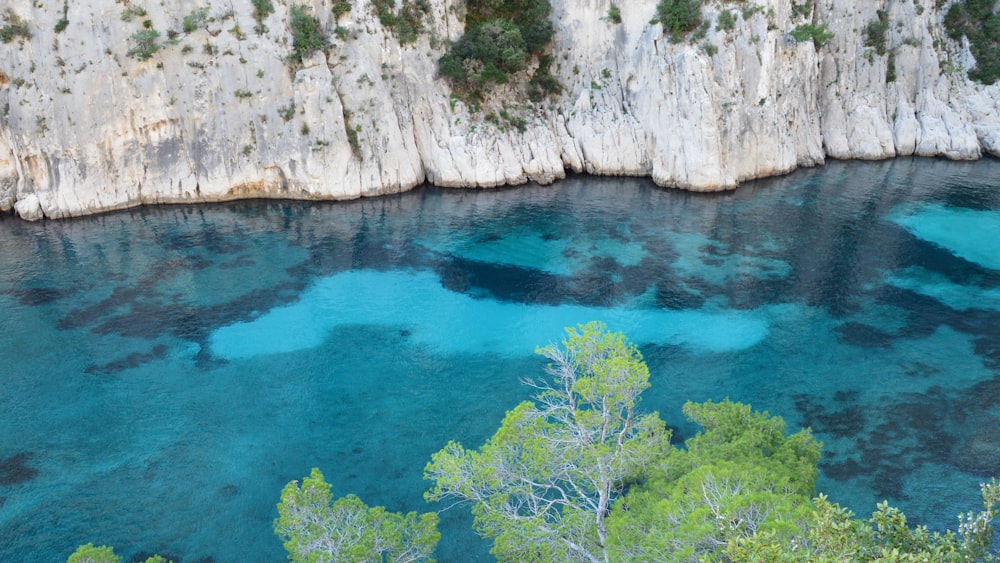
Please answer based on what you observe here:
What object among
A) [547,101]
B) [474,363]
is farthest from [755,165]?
[474,363]

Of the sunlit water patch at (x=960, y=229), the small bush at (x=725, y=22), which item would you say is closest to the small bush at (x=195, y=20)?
the small bush at (x=725, y=22)

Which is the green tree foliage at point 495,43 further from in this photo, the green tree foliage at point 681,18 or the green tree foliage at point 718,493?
the green tree foliage at point 718,493

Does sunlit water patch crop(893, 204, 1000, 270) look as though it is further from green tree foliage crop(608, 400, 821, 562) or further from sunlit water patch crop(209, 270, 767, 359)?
green tree foliage crop(608, 400, 821, 562)

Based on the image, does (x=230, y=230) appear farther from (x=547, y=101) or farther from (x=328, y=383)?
(x=547, y=101)

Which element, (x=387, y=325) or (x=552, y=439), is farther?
(x=387, y=325)

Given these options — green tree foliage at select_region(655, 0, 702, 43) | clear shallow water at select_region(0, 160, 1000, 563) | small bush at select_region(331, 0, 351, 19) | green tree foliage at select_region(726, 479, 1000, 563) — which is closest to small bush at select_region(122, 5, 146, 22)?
small bush at select_region(331, 0, 351, 19)

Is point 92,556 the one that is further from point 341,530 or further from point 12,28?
point 12,28
